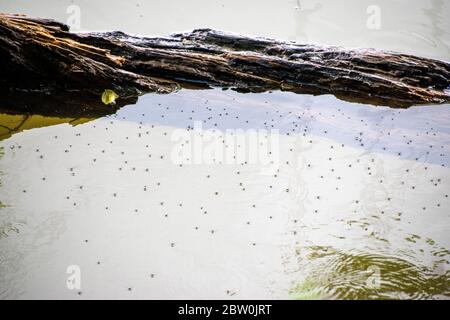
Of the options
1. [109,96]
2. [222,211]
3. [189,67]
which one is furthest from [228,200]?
[189,67]

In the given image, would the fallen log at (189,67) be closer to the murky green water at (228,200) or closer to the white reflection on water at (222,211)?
the murky green water at (228,200)

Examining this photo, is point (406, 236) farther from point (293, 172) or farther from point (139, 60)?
point (139, 60)

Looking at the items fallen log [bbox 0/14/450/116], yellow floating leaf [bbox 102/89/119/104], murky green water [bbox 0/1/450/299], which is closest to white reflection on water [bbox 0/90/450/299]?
murky green water [bbox 0/1/450/299]

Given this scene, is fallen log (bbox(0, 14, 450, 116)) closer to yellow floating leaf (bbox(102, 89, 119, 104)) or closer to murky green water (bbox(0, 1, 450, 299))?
yellow floating leaf (bbox(102, 89, 119, 104))

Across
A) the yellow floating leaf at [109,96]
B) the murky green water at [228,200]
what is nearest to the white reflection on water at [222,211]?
the murky green water at [228,200]

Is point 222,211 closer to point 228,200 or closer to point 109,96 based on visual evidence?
point 228,200

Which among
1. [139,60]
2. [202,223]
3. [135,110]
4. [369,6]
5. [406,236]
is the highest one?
[369,6]

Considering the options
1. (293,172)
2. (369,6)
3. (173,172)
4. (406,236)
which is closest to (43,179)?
(173,172)
